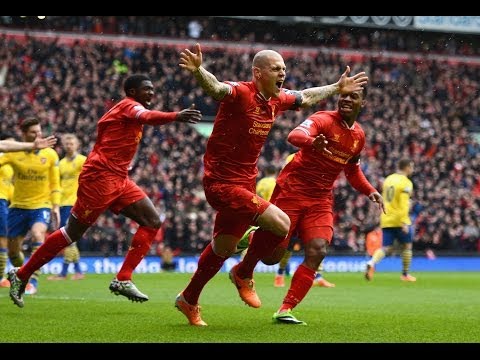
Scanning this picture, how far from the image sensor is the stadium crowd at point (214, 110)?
27375 millimetres

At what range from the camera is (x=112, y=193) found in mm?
10844

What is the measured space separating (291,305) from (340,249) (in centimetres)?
1839

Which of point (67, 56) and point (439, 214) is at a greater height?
point (67, 56)

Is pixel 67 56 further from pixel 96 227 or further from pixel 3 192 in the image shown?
pixel 3 192

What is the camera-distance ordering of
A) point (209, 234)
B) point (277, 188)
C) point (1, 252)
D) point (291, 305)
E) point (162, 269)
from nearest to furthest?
point (291, 305) < point (277, 188) < point (1, 252) < point (162, 269) < point (209, 234)

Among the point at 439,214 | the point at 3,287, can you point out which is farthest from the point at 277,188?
the point at 439,214

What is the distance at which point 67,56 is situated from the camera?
109ft

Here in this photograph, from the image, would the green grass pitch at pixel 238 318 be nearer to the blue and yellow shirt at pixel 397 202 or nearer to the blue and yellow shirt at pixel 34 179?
the blue and yellow shirt at pixel 34 179

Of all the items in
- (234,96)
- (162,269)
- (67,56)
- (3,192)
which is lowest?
(162,269)

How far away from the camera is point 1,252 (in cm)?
1387

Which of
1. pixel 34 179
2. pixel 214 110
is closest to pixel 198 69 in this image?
pixel 34 179

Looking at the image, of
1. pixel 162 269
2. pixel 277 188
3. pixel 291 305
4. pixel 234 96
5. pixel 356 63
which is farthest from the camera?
pixel 356 63

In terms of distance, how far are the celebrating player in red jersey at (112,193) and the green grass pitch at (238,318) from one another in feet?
2.10

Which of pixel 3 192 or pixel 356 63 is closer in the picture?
pixel 3 192
